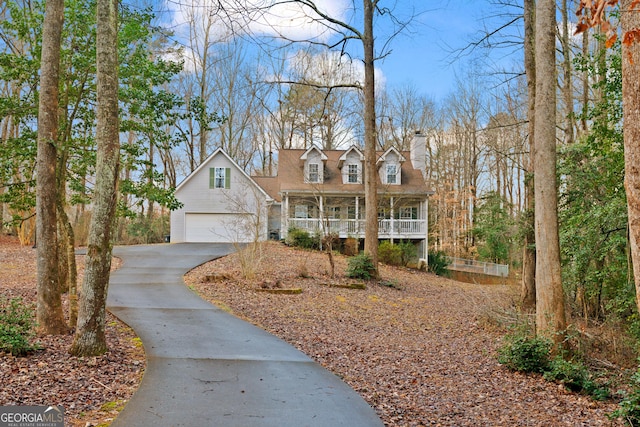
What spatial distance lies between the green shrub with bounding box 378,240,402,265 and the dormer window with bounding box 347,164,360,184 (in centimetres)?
461

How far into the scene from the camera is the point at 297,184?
2750 cm

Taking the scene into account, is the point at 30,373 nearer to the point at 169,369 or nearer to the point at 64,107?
the point at 169,369

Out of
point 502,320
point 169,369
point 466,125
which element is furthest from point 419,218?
point 169,369

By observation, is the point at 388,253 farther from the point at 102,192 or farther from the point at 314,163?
the point at 102,192

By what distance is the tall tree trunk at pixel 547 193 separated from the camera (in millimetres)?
7113

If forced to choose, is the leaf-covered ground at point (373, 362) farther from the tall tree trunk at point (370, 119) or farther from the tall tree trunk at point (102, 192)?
the tall tree trunk at point (370, 119)

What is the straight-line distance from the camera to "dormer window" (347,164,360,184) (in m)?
28.3

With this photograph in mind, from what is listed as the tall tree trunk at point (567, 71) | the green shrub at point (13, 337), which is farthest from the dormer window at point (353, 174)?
the green shrub at point (13, 337)

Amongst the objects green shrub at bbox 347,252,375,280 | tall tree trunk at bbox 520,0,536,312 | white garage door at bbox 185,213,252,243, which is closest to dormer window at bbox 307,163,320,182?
white garage door at bbox 185,213,252,243

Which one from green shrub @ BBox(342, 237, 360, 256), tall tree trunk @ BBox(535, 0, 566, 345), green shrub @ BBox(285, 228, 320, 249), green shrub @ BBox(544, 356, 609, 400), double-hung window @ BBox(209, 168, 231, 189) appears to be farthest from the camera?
double-hung window @ BBox(209, 168, 231, 189)

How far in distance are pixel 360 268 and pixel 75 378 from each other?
1227 centimetres

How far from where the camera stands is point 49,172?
7047mm

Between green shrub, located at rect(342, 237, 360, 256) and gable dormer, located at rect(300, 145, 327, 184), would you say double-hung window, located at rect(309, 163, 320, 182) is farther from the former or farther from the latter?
green shrub, located at rect(342, 237, 360, 256)

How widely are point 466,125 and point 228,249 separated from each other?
19737 mm
